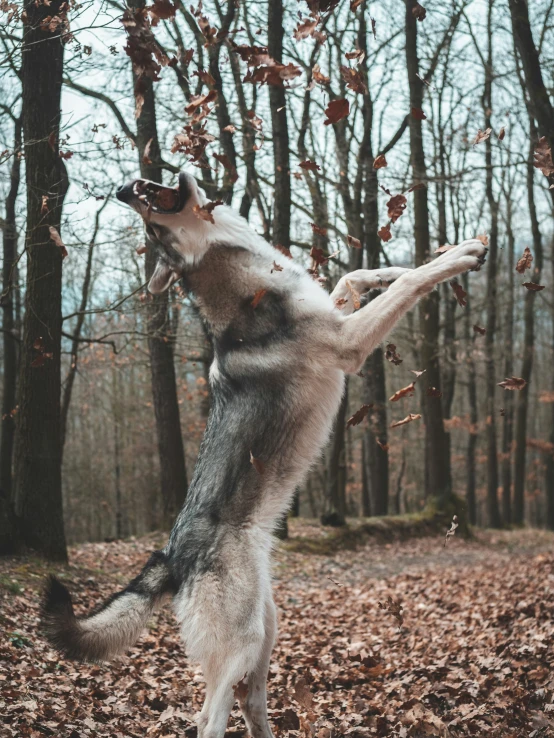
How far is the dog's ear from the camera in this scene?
497 centimetres

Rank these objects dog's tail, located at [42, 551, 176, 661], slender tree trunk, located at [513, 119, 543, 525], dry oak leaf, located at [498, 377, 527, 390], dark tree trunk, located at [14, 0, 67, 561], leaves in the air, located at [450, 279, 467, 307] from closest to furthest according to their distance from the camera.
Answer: dog's tail, located at [42, 551, 176, 661], leaves in the air, located at [450, 279, 467, 307], dry oak leaf, located at [498, 377, 527, 390], dark tree trunk, located at [14, 0, 67, 561], slender tree trunk, located at [513, 119, 543, 525]

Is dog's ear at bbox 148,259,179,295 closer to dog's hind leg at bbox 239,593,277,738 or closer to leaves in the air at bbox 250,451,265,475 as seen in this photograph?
leaves in the air at bbox 250,451,265,475

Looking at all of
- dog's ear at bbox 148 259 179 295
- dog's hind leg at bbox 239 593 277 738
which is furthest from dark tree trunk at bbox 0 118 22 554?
dog's hind leg at bbox 239 593 277 738

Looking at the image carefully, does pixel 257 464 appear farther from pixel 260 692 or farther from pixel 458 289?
pixel 458 289

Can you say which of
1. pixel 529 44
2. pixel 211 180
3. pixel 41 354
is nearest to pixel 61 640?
pixel 41 354

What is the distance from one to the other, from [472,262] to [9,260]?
6.73 m

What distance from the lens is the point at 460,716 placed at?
14.9 feet

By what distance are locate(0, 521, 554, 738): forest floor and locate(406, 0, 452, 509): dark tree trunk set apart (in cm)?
770

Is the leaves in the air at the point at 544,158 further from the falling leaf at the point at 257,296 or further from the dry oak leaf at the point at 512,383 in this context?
the falling leaf at the point at 257,296

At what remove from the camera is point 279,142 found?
43.0 ft

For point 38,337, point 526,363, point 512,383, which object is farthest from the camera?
point 526,363

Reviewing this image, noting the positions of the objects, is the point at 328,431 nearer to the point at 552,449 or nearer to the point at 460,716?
the point at 460,716

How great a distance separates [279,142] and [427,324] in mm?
6918

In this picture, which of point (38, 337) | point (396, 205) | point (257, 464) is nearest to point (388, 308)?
point (396, 205)
